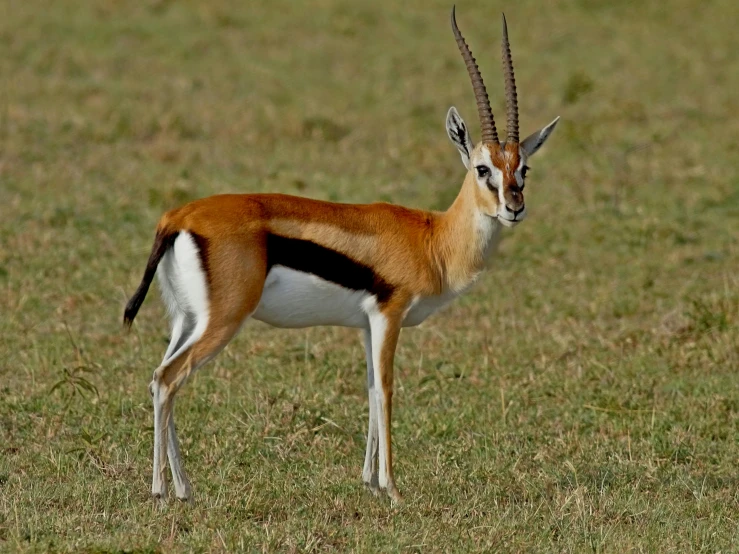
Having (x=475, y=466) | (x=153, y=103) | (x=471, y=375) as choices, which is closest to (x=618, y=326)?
(x=471, y=375)

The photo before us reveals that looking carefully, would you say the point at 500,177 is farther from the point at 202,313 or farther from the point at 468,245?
the point at 202,313

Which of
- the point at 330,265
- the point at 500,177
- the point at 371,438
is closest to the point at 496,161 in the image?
the point at 500,177

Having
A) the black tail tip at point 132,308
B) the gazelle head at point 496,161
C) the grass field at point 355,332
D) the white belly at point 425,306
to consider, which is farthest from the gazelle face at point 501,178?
the black tail tip at point 132,308

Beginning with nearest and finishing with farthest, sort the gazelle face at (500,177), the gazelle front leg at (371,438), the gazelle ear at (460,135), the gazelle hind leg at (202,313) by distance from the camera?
the gazelle hind leg at (202,313) → the gazelle face at (500,177) → the gazelle front leg at (371,438) → the gazelle ear at (460,135)

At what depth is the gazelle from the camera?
4.96 meters

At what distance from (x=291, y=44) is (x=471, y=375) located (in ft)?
33.3

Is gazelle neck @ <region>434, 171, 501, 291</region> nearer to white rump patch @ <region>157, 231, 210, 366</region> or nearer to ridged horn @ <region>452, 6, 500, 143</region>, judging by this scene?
ridged horn @ <region>452, 6, 500, 143</region>

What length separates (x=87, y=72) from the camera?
14.6 meters

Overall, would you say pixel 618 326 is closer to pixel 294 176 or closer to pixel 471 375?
pixel 471 375

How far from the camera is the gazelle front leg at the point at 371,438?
539 cm

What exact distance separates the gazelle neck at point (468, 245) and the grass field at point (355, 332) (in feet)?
2.74

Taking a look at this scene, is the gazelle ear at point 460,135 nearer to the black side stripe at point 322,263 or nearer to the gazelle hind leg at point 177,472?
the black side stripe at point 322,263

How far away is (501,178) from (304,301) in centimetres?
94

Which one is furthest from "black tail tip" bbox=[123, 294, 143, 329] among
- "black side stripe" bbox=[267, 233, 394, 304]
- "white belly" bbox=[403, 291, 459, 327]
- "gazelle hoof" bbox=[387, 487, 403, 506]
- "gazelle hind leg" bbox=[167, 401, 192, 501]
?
"gazelle hoof" bbox=[387, 487, 403, 506]
